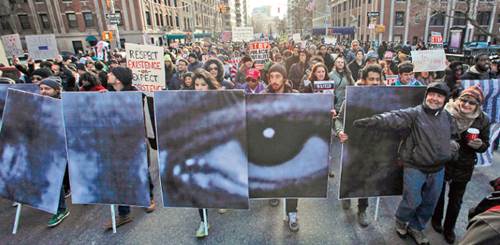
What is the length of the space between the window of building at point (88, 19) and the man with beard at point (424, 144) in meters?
45.7

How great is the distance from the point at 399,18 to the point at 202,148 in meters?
A: 48.9

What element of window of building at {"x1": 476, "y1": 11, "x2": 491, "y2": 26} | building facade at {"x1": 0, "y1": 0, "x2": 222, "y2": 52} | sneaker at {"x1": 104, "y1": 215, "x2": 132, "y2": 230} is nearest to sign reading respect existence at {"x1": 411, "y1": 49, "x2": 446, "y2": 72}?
sneaker at {"x1": 104, "y1": 215, "x2": 132, "y2": 230}

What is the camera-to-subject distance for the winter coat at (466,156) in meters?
3.07

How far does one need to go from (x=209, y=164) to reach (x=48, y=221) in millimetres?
2652

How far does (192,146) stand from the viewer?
3.16m

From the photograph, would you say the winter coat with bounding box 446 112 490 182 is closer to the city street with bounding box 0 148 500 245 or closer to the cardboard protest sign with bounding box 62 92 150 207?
the city street with bounding box 0 148 500 245

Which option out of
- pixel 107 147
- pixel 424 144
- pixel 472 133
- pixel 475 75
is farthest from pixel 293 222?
pixel 475 75

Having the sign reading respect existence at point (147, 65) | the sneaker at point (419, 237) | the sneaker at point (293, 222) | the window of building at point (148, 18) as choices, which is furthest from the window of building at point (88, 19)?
the sneaker at point (419, 237)

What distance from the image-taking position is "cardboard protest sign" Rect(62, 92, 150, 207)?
126 inches

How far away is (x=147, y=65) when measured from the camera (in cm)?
607

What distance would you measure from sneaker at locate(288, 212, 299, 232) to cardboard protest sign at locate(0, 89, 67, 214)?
2873 mm

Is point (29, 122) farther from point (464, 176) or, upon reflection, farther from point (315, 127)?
point (464, 176)

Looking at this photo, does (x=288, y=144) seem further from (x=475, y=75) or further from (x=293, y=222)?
(x=475, y=75)

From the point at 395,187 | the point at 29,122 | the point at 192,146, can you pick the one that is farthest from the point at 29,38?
the point at 395,187
